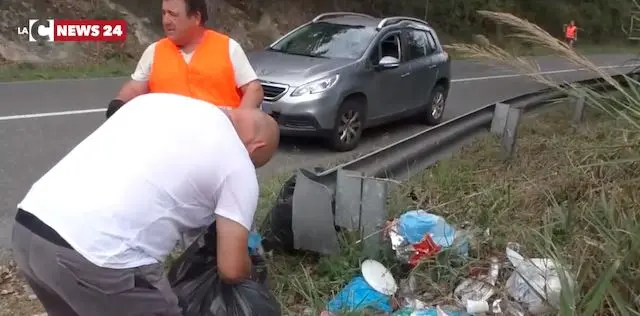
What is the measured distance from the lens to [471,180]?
5.42 meters

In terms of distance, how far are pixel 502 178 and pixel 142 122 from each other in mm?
3441

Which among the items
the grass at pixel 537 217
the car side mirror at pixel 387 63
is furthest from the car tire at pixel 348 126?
the grass at pixel 537 217

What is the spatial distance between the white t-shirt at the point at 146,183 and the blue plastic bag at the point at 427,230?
1708 millimetres

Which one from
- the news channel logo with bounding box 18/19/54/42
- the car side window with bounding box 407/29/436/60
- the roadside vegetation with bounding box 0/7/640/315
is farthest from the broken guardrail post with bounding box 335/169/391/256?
the news channel logo with bounding box 18/19/54/42

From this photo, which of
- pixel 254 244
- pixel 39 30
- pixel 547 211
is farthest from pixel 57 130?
pixel 39 30

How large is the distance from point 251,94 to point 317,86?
4.62m

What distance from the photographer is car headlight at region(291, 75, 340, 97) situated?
8.76 meters

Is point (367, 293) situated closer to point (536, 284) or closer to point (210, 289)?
point (536, 284)

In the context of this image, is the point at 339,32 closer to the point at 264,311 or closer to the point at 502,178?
the point at 502,178

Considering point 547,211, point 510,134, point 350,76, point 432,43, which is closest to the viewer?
point 547,211

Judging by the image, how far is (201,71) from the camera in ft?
13.8

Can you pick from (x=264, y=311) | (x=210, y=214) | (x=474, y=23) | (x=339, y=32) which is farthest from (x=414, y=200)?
(x=474, y=23)

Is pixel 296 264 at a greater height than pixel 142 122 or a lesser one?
lesser

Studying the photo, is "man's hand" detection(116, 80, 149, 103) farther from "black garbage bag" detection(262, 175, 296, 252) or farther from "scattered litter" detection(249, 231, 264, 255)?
"scattered litter" detection(249, 231, 264, 255)
